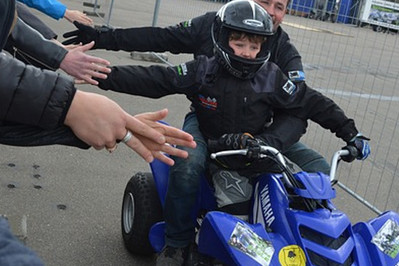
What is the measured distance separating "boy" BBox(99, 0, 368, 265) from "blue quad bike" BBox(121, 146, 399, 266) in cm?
39

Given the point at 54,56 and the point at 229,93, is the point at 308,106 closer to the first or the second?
the point at 229,93

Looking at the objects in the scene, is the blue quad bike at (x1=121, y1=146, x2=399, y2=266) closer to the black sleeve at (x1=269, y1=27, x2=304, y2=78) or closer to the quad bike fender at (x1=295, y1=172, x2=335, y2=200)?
the quad bike fender at (x1=295, y1=172, x2=335, y2=200)

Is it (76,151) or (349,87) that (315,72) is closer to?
(349,87)

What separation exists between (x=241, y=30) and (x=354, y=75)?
17.3ft

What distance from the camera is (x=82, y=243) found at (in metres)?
3.57

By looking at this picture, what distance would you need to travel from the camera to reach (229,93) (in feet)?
10.4

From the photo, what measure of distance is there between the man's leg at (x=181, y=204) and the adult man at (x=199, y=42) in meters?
0.53

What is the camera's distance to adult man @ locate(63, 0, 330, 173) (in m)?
3.47

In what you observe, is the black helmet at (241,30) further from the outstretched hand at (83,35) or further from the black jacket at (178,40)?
the outstretched hand at (83,35)

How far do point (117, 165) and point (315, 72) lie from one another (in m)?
4.52

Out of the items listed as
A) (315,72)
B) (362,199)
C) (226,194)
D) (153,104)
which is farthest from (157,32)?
(315,72)

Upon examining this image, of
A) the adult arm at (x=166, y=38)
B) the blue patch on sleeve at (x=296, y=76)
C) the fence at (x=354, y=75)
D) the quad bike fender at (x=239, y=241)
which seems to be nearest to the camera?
the quad bike fender at (x=239, y=241)

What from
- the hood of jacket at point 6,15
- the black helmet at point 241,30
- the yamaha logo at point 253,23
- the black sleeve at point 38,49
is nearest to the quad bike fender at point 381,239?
the black helmet at point 241,30

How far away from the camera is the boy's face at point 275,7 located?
3.81 m
